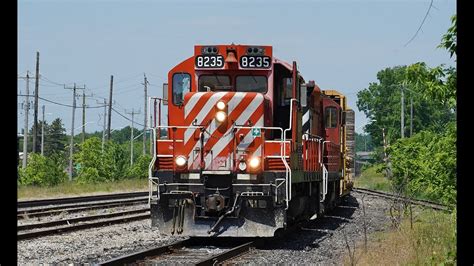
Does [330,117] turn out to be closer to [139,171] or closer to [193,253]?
[193,253]

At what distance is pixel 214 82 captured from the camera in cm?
1398

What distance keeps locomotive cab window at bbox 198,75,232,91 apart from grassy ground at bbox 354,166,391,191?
1352 inches

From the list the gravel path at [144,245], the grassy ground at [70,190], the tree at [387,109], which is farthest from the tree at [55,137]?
the gravel path at [144,245]

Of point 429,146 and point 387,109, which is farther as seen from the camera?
point 387,109

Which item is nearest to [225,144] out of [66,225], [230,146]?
[230,146]

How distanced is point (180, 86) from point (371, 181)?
49.4 m

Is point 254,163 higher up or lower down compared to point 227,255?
higher up

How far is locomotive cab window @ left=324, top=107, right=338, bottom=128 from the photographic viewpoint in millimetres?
20422

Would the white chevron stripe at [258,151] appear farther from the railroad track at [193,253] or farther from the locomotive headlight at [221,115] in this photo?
the railroad track at [193,253]

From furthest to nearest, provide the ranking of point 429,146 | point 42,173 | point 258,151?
point 42,173 < point 429,146 < point 258,151

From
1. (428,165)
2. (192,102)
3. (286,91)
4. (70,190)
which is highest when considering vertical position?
(286,91)

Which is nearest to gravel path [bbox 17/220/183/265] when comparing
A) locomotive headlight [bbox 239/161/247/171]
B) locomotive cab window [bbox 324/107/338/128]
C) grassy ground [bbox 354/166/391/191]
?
locomotive headlight [bbox 239/161/247/171]

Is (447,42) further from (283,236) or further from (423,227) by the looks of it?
(283,236)
